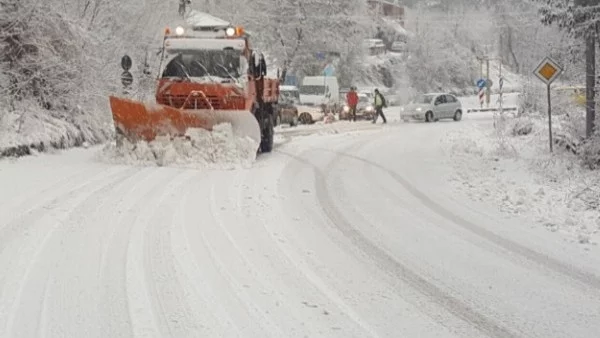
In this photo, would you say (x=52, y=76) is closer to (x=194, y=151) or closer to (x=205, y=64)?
(x=205, y=64)

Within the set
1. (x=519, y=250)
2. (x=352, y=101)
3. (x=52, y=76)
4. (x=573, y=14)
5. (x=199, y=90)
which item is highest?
(x=573, y=14)

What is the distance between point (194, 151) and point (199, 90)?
1901mm

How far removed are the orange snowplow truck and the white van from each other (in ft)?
63.7

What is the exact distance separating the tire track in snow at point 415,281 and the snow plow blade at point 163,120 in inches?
181

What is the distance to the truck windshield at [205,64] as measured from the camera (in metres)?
14.6

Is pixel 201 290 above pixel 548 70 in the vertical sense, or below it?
below

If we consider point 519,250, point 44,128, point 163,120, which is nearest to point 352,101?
point 44,128

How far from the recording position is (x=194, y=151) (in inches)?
511

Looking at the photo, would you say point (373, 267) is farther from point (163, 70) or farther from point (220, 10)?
point (220, 10)

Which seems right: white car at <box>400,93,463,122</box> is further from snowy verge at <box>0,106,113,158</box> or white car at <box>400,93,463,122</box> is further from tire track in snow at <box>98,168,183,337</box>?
tire track in snow at <box>98,168,183,337</box>

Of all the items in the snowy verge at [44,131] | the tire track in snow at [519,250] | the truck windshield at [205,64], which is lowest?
the tire track in snow at [519,250]

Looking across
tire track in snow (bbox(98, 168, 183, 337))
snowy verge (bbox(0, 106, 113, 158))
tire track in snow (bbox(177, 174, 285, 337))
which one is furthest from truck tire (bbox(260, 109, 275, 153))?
tire track in snow (bbox(177, 174, 285, 337))

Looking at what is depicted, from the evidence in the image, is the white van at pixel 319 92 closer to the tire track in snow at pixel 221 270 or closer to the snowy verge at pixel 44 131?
the snowy verge at pixel 44 131

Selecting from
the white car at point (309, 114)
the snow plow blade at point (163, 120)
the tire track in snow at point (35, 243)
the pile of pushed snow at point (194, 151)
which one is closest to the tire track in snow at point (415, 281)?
the tire track in snow at point (35, 243)
